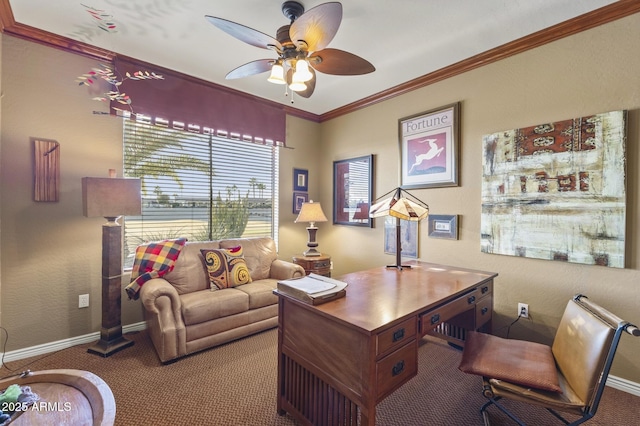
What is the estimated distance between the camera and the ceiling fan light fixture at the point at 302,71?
1.91 meters

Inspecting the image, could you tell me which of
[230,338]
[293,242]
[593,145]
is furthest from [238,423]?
[593,145]

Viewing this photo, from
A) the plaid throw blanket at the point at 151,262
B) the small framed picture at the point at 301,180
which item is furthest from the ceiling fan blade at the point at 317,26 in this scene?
the small framed picture at the point at 301,180

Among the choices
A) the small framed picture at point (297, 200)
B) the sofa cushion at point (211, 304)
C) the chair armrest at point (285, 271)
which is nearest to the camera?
the sofa cushion at point (211, 304)

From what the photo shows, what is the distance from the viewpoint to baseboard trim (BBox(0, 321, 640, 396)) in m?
2.02

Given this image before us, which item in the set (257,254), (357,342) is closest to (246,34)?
(357,342)

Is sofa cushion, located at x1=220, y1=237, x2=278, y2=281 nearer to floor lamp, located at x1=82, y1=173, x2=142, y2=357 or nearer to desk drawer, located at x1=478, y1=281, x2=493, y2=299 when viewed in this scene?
floor lamp, located at x1=82, y1=173, x2=142, y2=357

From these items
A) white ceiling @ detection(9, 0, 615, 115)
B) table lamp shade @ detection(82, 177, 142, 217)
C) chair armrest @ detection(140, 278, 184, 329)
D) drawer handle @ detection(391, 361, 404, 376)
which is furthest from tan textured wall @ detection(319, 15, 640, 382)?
table lamp shade @ detection(82, 177, 142, 217)

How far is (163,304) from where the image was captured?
2.31m

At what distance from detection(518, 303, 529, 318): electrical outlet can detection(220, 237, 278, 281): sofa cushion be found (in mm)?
2543

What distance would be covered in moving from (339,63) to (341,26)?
484 mm

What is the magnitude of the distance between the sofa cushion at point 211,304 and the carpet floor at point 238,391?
34cm

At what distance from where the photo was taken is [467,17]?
2.18 m

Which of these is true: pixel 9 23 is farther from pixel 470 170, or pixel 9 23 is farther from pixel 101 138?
pixel 470 170

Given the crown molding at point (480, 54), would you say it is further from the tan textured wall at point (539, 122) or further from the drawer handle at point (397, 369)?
the drawer handle at point (397, 369)
